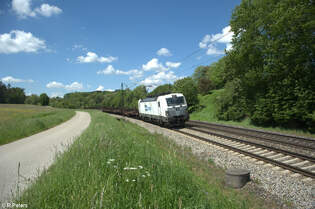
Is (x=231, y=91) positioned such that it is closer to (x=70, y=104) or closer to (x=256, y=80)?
(x=256, y=80)

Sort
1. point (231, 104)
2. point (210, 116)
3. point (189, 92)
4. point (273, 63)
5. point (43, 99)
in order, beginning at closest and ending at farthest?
point (273, 63), point (231, 104), point (210, 116), point (189, 92), point (43, 99)

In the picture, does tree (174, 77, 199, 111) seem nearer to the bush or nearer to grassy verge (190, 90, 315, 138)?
grassy verge (190, 90, 315, 138)

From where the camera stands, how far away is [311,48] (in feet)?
41.0

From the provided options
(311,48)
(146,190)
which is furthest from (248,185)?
(311,48)

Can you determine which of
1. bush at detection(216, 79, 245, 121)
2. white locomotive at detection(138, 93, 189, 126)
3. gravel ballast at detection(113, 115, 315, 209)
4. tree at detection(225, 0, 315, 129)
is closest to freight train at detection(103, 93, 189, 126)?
white locomotive at detection(138, 93, 189, 126)

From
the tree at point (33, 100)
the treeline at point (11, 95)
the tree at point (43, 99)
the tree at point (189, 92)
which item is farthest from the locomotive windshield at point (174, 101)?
the tree at point (33, 100)

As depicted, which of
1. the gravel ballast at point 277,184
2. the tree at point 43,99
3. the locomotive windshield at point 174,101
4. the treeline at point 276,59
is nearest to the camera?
the gravel ballast at point 277,184

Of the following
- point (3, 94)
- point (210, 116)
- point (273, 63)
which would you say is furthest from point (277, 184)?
point (3, 94)

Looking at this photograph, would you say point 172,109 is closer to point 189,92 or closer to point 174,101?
point 174,101

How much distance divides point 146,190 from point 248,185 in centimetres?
372

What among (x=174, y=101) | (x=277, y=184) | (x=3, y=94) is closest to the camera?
(x=277, y=184)

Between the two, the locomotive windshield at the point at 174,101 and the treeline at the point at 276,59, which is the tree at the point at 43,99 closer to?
the locomotive windshield at the point at 174,101

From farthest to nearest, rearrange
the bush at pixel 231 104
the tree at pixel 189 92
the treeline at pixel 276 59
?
1. the tree at pixel 189 92
2. the bush at pixel 231 104
3. the treeline at pixel 276 59

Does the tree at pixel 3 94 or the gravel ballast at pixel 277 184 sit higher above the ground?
the tree at pixel 3 94
